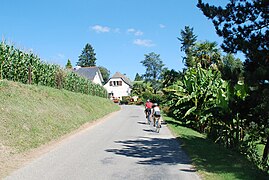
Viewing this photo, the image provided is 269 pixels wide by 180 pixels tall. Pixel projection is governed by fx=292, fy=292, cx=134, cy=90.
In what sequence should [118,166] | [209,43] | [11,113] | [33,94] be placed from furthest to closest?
[209,43] → [33,94] → [11,113] → [118,166]

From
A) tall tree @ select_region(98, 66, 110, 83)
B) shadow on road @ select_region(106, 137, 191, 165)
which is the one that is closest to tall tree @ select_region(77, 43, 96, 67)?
tall tree @ select_region(98, 66, 110, 83)

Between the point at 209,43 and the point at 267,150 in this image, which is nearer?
the point at 267,150

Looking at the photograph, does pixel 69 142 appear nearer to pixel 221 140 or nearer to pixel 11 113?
pixel 11 113

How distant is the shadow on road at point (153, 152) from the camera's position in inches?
354

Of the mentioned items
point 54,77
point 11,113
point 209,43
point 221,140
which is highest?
point 209,43

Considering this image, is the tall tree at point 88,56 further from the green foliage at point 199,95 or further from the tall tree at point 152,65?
the green foliage at point 199,95

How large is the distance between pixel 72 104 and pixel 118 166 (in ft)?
48.0

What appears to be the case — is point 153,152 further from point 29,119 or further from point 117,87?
point 117,87

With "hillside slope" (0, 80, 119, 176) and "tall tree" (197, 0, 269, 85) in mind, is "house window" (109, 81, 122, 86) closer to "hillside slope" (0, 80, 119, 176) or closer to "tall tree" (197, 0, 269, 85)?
"hillside slope" (0, 80, 119, 176)

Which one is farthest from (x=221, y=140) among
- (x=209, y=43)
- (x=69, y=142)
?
(x=209, y=43)

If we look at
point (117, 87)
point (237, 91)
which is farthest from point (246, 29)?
point (117, 87)

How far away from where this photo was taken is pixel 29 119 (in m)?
12.7

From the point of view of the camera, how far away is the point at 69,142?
11852mm

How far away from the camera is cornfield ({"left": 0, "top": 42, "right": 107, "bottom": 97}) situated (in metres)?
17.4
